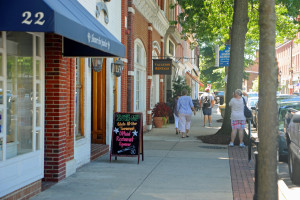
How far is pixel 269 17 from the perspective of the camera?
467 cm

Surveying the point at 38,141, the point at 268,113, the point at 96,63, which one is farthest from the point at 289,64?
the point at 268,113

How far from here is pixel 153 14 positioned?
19266mm

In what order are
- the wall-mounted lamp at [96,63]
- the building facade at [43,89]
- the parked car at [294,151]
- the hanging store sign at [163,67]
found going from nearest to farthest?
the building facade at [43,89]
the parked car at [294,151]
the wall-mounted lamp at [96,63]
the hanging store sign at [163,67]

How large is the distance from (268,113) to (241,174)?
4603mm

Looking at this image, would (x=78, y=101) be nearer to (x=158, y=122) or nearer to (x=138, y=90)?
(x=138, y=90)

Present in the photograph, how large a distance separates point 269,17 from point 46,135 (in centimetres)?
447

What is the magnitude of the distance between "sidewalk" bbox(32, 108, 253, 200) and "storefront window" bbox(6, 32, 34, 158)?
926mm

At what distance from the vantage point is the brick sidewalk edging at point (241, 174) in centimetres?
716

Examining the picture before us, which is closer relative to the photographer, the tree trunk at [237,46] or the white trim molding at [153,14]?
the tree trunk at [237,46]

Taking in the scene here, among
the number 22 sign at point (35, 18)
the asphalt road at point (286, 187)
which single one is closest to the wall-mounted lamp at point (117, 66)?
the asphalt road at point (286, 187)

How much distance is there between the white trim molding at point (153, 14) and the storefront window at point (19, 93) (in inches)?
374

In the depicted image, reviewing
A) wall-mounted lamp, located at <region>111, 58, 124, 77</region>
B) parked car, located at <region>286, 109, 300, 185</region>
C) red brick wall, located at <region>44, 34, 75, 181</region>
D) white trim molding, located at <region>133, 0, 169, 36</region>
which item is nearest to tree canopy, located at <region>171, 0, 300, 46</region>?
white trim molding, located at <region>133, 0, 169, 36</region>

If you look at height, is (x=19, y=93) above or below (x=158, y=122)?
above

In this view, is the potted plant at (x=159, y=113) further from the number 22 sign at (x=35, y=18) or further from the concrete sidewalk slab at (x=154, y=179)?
the number 22 sign at (x=35, y=18)
